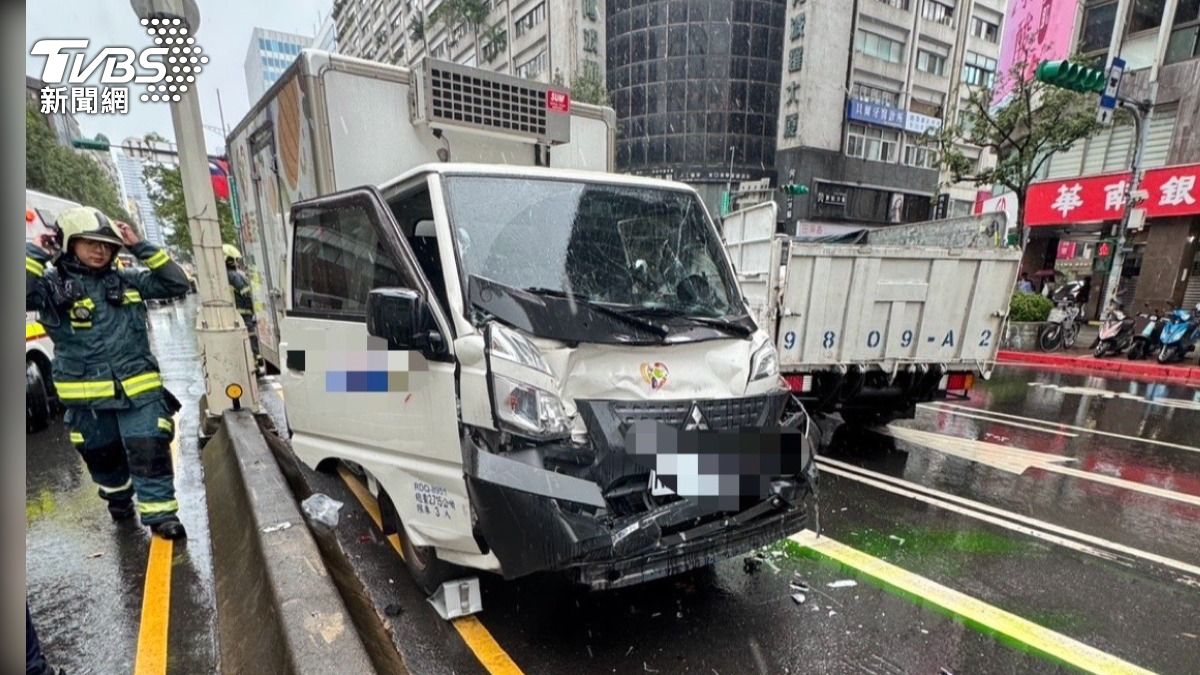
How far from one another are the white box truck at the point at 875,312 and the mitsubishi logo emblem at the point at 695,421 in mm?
2686

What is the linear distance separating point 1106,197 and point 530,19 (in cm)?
3282

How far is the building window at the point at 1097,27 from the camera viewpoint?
15781 mm

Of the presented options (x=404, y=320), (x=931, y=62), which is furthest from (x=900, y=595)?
(x=931, y=62)

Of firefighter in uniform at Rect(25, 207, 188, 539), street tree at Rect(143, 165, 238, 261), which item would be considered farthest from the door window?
street tree at Rect(143, 165, 238, 261)

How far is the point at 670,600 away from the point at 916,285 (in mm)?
3849

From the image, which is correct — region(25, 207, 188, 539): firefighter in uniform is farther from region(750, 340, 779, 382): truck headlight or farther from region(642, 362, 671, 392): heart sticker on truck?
region(750, 340, 779, 382): truck headlight

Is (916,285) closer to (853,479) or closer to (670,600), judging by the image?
(853,479)

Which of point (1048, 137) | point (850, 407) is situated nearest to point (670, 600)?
point (850, 407)

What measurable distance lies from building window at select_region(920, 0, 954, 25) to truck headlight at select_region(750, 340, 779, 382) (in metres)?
39.6

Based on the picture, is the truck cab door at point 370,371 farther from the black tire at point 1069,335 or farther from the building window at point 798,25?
the building window at point 798,25

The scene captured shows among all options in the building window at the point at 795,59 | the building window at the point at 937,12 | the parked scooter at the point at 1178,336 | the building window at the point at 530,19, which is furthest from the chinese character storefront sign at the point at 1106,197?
the building window at the point at 530,19

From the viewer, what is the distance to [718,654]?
8.00 feet

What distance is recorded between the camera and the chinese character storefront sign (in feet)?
43.9

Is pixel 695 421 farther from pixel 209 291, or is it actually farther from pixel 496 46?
pixel 496 46
